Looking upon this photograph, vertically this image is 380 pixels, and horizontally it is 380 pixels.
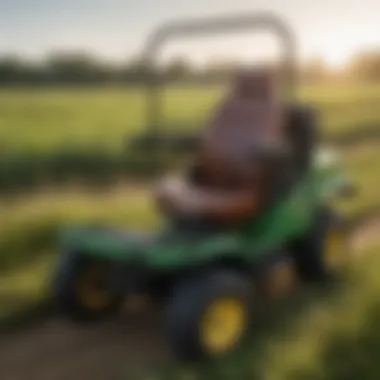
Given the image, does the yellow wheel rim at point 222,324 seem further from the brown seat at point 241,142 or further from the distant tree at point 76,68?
the distant tree at point 76,68

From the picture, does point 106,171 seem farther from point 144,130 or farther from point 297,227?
point 297,227

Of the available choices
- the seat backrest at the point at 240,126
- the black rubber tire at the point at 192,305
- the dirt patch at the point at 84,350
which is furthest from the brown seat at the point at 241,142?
the dirt patch at the point at 84,350

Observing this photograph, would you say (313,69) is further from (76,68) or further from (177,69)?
(76,68)

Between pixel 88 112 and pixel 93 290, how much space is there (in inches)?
11.7

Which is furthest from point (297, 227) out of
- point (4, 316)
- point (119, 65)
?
point (4, 316)

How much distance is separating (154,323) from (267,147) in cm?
34

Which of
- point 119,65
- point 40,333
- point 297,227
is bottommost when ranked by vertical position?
point 40,333

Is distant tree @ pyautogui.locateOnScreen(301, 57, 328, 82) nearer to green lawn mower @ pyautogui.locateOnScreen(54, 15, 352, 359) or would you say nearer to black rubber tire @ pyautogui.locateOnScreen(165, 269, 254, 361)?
green lawn mower @ pyautogui.locateOnScreen(54, 15, 352, 359)

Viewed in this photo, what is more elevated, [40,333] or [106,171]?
[106,171]

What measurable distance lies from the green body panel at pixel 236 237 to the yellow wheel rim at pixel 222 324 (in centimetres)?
7

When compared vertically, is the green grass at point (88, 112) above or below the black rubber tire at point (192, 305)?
above

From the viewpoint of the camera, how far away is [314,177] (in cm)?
138

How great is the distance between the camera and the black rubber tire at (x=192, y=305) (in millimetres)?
1181

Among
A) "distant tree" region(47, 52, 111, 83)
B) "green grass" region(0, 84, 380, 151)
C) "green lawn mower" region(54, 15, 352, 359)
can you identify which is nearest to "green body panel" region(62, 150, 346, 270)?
"green lawn mower" region(54, 15, 352, 359)
